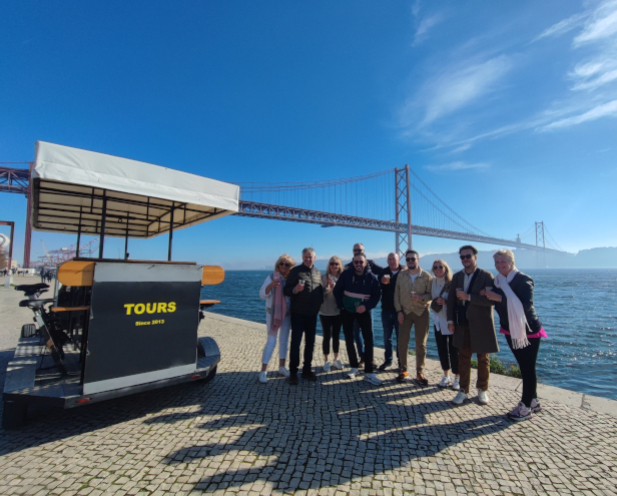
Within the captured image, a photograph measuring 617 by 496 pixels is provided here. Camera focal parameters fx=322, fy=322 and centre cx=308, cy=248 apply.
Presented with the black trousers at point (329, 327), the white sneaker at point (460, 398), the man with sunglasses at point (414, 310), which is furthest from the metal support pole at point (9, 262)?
the white sneaker at point (460, 398)

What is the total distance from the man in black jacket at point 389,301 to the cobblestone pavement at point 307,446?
901 millimetres

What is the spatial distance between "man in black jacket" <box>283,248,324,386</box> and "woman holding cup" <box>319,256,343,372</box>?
392 mm

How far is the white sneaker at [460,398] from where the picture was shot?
3312mm

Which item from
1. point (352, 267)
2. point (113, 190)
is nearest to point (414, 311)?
point (352, 267)

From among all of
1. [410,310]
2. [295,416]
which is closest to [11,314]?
[295,416]

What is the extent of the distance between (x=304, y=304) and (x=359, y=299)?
2.24ft

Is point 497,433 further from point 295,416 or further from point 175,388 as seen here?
point 175,388

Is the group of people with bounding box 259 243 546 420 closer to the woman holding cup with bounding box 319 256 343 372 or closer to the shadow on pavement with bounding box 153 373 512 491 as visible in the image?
the woman holding cup with bounding box 319 256 343 372

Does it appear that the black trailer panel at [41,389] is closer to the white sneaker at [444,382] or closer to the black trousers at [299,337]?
the black trousers at [299,337]

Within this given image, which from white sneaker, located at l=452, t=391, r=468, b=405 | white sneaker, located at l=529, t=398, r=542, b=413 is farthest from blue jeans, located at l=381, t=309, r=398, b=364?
white sneaker, located at l=529, t=398, r=542, b=413

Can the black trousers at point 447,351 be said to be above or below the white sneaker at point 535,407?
above

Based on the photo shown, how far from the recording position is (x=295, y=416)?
298 centimetres

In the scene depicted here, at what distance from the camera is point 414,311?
3918 mm

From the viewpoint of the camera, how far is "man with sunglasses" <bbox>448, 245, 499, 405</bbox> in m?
3.25
